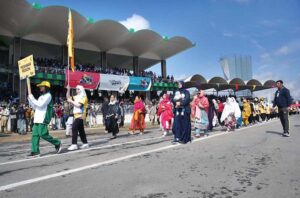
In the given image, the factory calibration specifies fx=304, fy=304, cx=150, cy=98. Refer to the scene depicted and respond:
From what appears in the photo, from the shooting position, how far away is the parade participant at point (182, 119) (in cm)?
854

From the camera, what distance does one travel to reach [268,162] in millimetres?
5500

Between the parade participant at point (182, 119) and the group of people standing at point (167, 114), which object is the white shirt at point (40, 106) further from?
the parade participant at point (182, 119)

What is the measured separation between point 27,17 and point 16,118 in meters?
12.0

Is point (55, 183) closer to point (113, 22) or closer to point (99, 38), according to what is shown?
point (113, 22)

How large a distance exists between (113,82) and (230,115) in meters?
18.0

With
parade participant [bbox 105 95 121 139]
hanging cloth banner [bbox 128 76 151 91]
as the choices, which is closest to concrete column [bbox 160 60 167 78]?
hanging cloth banner [bbox 128 76 151 91]

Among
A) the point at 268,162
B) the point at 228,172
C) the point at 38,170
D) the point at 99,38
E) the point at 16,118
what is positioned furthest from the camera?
the point at 99,38

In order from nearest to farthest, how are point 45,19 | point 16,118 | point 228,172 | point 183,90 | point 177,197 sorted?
point 177,197, point 228,172, point 183,90, point 16,118, point 45,19

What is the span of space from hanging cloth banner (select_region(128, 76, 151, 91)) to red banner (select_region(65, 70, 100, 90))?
4210mm

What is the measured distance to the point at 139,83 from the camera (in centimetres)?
3234

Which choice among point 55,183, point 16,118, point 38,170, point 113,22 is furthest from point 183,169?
point 113,22

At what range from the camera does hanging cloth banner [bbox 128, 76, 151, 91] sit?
3165cm

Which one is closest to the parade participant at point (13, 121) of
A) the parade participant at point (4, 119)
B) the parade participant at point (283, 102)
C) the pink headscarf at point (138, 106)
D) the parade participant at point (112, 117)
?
the parade participant at point (4, 119)

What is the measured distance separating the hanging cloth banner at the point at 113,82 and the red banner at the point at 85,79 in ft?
2.24
